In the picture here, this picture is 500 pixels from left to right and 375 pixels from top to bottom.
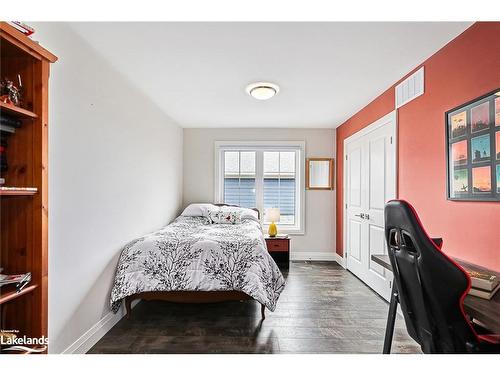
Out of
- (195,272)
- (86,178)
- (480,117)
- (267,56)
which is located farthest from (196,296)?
(480,117)

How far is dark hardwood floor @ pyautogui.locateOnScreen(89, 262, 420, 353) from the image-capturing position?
216 centimetres

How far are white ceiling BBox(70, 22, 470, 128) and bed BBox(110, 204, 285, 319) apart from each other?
160 cm

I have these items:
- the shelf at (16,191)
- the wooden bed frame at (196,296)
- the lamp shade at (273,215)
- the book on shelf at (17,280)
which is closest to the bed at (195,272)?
the wooden bed frame at (196,296)

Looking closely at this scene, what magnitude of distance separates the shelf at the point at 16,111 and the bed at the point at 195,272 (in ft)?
5.20

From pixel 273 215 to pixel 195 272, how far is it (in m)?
2.38

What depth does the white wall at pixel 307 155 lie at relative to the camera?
5.05 meters

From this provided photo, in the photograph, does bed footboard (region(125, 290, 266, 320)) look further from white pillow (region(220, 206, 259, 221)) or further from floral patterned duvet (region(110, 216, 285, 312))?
white pillow (region(220, 206, 259, 221))

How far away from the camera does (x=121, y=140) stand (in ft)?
8.81

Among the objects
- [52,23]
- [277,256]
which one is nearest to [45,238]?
[52,23]

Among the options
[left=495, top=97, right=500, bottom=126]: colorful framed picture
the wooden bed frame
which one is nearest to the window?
the wooden bed frame

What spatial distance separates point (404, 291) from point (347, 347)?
3.71 ft

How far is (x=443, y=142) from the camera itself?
219 centimetres

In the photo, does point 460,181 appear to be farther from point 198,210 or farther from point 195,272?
point 198,210
